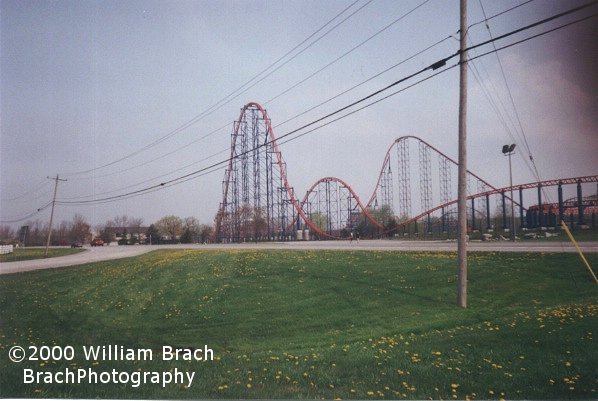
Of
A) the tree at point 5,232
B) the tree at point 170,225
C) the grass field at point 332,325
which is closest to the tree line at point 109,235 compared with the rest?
the tree at point 170,225

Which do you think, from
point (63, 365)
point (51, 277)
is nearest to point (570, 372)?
point (63, 365)

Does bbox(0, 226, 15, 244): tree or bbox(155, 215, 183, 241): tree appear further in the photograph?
bbox(155, 215, 183, 241): tree

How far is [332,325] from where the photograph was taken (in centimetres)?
1088

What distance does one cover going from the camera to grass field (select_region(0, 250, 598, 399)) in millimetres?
6660

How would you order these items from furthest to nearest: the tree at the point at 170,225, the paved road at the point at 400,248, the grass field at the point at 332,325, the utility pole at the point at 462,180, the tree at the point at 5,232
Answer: the tree at the point at 170,225, the paved road at the point at 400,248, the tree at the point at 5,232, the utility pole at the point at 462,180, the grass field at the point at 332,325

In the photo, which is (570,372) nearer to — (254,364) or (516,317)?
(516,317)

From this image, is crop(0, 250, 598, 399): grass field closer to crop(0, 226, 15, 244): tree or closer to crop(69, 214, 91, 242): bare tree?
crop(0, 226, 15, 244): tree

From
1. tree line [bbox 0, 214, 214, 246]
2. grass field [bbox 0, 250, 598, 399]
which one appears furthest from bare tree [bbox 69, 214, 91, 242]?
grass field [bbox 0, 250, 598, 399]

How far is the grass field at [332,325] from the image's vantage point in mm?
6660

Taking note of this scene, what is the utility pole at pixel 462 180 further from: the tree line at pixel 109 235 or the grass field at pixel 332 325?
the tree line at pixel 109 235

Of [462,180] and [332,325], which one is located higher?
Result: [462,180]

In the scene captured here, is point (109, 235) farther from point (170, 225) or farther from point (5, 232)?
point (5, 232)

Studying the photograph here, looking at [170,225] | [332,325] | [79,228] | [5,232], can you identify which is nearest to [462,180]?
[332,325]

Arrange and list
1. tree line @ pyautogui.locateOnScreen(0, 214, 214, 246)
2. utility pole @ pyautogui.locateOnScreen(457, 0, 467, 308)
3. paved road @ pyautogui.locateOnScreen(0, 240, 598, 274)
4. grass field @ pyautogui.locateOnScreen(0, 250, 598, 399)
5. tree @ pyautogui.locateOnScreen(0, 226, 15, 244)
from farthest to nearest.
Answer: tree line @ pyautogui.locateOnScreen(0, 214, 214, 246), paved road @ pyautogui.locateOnScreen(0, 240, 598, 274), tree @ pyautogui.locateOnScreen(0, 226, 15, 244), utility pole @ pyautogui.locateOnScreen(457, 0, 467, 308), grass field @ pyautogui.locateOnScreen(0, 250, 598, 399)
